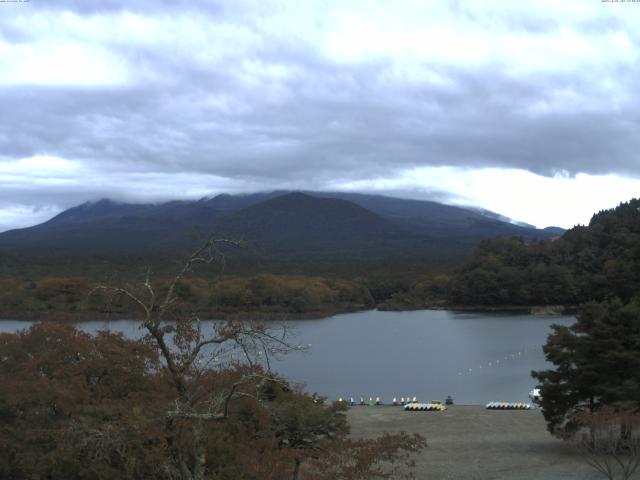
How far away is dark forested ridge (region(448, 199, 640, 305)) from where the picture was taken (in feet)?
223

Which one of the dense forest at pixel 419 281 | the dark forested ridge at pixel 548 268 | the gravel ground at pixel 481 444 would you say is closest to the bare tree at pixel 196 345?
the gravel ground at pixel 481 444

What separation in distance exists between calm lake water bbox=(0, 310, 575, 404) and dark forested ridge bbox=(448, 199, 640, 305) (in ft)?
28.4

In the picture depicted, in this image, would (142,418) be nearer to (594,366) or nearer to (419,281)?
(594,366)

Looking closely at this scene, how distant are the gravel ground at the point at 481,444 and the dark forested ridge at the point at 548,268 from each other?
44.7 metres

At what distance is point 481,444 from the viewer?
59.9 feet

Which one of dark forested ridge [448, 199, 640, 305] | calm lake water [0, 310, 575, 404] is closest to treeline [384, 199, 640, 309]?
dark forested ridge [448, 199, 640, 305]

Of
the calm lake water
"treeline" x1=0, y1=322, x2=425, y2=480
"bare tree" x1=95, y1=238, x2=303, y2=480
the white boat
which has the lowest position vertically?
the calm lake water

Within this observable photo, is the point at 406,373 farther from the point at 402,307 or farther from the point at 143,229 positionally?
Answer: the point at 143,229

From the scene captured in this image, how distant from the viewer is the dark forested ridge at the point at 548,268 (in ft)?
223

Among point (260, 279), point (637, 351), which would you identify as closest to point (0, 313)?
point (260, 279)

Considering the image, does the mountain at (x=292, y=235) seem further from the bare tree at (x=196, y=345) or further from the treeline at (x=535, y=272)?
the bare tree at (x=196, y=345)

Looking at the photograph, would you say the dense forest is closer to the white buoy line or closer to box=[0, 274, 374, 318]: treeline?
box=[0, 274, 374, 318]: treeline

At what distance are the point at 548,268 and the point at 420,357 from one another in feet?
109

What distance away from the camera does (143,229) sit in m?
157
